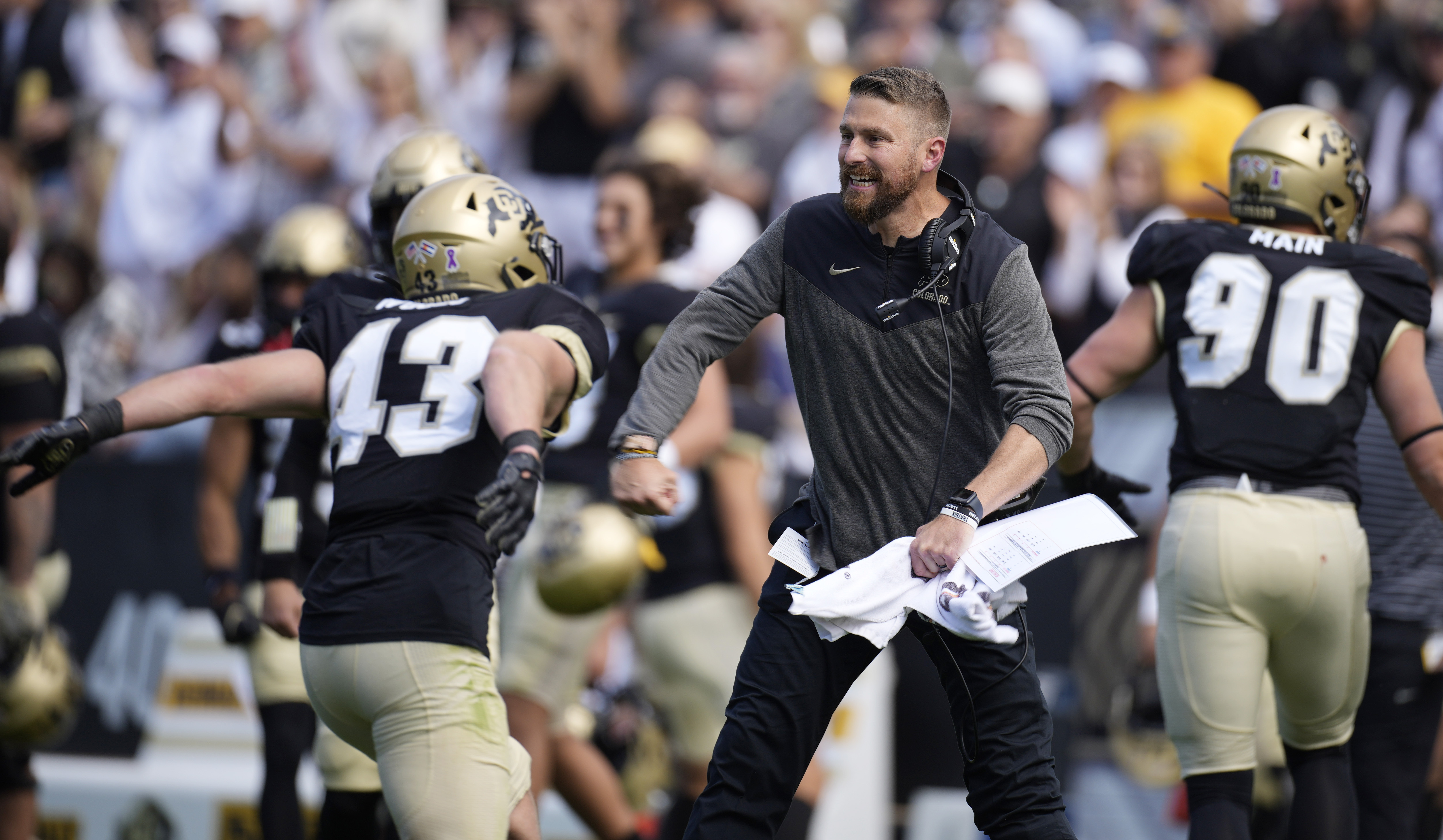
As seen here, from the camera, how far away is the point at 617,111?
1055cm

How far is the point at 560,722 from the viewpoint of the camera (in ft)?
21.2

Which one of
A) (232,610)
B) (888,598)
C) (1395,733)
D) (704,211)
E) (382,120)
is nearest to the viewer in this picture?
(888,598)

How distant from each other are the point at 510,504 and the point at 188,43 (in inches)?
342

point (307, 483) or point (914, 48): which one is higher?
point (914, 48)

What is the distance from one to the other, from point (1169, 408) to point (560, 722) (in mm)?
3063

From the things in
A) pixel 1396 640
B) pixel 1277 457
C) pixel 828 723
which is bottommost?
pixel 1396 640

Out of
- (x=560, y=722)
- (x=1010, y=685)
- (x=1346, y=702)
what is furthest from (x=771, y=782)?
(x=560, y=722)

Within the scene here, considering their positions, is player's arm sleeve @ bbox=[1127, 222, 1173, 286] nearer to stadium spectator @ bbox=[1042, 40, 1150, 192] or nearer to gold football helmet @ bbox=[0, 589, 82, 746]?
stadium spectator @ bbox=[1042, 40, 1150, 192]

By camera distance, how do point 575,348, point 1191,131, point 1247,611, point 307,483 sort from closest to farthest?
point 575,348 < point 1247,611 < point 307,483 < point 1191,131

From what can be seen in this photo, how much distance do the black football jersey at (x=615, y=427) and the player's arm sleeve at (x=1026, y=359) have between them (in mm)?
2514

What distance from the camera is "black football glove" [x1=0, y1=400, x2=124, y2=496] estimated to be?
383 centimetres

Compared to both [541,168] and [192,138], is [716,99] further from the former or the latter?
[192,138]

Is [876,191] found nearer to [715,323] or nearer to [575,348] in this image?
[715,323]

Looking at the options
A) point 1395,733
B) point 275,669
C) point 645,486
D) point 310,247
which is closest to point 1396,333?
point 1395,733
